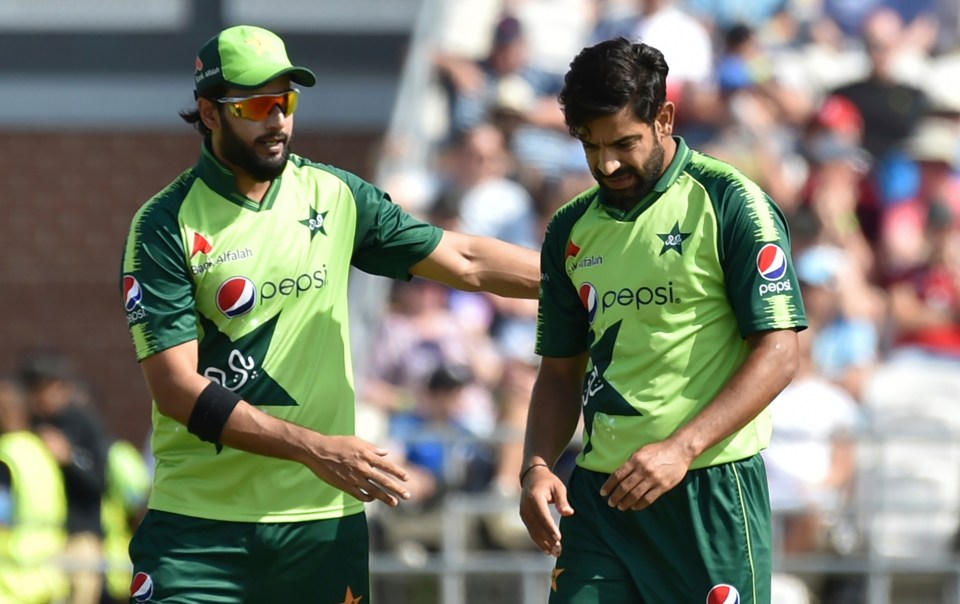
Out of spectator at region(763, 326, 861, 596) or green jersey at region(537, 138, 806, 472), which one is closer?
green jersey at region(537, 138, 806, 472)

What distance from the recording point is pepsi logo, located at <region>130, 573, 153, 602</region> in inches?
222

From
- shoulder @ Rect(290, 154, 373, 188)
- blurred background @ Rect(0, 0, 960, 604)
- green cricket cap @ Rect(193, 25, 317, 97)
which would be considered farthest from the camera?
blurred background @ Rect(0, 0, 960, 604)

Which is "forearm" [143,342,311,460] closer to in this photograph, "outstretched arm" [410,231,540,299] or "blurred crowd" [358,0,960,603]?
"outstretched arm" [410,231,540,299]

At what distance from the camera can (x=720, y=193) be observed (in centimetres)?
Answer: 529

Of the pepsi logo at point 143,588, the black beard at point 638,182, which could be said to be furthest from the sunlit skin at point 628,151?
the pepsi logo at point 143,588

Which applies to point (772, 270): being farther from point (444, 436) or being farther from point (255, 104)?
point (444, 436)

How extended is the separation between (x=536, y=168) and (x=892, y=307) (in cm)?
305

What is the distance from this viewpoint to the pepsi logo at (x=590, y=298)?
17.8 feet

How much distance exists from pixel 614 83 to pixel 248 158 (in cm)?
124

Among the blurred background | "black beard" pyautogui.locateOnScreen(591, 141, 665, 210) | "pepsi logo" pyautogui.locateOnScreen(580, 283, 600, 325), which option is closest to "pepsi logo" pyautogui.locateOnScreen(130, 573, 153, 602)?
"pepsi logo" pyautogui.locateOnScreen(580, 283, 600, 325)

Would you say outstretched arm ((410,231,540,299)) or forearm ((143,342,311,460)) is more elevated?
outstretched arm ((410,231,540,299))

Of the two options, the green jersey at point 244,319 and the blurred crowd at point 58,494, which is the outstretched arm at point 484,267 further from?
the blurred crowd at point 58,494

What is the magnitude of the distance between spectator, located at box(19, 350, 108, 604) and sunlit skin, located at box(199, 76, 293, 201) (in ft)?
20.5

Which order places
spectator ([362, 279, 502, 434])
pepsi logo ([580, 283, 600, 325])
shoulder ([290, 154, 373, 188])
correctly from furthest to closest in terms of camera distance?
spectator ([362, 279, 502, 434]) → shoulder ([290, 154, 373, 188]) → pepsi logo ([580, 283, 600, 325])
